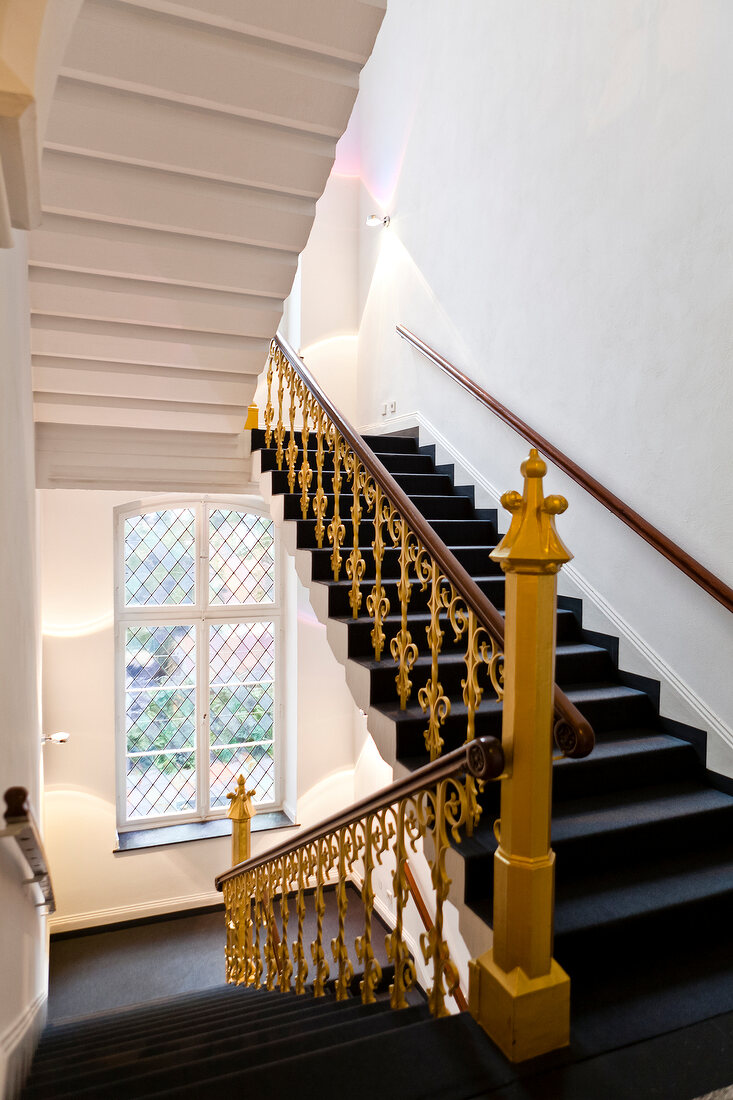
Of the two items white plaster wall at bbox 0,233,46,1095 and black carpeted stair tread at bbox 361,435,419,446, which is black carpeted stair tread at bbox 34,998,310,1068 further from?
black carpeted stair tread at bbox 361,435,419,446

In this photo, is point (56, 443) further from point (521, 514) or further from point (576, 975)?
point (576, 975)

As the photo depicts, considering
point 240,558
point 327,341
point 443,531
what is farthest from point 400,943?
point 327,341

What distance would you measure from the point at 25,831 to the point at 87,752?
4.50m

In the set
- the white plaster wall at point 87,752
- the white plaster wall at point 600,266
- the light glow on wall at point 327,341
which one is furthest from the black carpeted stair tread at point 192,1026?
the light glow on wall at point 327,341

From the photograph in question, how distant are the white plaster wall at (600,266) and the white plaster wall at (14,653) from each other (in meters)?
2.76

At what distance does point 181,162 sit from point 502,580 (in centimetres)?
254

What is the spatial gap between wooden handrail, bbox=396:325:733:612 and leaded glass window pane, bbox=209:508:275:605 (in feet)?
9.60

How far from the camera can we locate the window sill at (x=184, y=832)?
649cm

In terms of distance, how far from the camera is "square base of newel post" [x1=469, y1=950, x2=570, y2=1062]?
1715mm

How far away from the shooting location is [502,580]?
3.80 metres

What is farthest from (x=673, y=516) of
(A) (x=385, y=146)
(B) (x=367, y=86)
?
(B) (x=367, y=86)

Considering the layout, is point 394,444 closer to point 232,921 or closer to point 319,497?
point 319,497

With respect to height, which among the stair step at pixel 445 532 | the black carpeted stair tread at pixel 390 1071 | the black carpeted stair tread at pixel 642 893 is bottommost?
the black carpeted stair tread at pixel 390 1071

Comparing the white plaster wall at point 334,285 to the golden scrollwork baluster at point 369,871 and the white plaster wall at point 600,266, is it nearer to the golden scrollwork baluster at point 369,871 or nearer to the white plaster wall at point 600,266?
the white plaster wall at point 600,266
